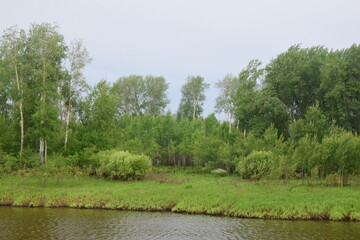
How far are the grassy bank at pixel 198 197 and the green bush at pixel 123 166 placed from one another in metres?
2.40

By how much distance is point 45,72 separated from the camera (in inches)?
1636

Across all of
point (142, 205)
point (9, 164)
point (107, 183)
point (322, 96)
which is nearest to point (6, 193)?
point (9, 164)

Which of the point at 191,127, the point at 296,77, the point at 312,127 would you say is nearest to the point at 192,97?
the point at 191,127

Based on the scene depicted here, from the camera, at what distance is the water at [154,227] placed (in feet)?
66.2

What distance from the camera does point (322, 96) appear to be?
180 feet

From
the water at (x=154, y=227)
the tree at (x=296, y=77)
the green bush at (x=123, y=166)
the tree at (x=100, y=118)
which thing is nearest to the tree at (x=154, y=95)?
the tree at (x=296, y=77)

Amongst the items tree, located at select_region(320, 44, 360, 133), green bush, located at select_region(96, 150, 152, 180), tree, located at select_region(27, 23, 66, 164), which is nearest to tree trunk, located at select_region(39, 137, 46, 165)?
tree, located at select_region(27, 23, 66, 164)

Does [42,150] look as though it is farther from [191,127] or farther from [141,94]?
[141,94]

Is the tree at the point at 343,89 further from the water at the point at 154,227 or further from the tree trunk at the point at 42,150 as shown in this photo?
the tree trunk at the point at 42,150

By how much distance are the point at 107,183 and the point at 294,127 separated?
2562 centimetres

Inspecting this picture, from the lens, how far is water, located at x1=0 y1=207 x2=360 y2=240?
66.2 ft

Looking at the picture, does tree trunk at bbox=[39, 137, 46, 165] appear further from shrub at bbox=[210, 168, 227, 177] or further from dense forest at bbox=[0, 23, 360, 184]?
shrub at bbox=[210, 168, 227, 177]

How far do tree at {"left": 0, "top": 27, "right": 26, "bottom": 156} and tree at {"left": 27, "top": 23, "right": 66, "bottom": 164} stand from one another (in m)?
0.91

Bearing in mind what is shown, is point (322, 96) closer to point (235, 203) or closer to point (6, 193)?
point (235, 203)
